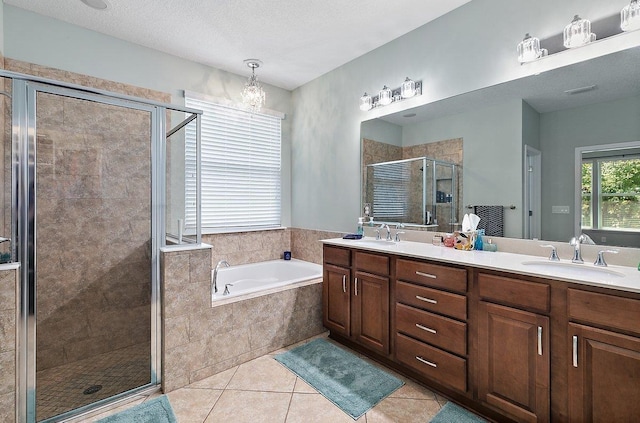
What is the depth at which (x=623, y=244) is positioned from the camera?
5.69 ft

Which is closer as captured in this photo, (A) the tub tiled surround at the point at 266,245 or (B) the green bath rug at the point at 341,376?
(B) the green bath rug at the point at 341,376

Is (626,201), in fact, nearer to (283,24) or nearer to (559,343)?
(559,343)

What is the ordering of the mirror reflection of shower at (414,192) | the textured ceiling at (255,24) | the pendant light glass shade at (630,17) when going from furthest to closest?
the mirror reflection of shower at (414,192) < the textured ceiling at (255,24) < the pendant light glass shade at (630,17)

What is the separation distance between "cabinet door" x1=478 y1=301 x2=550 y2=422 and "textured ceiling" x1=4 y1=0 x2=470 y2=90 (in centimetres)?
225

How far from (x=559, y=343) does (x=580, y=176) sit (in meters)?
1.06

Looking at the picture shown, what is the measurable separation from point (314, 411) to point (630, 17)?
2.78 metres

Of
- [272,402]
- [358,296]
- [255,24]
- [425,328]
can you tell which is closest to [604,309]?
[425,328]

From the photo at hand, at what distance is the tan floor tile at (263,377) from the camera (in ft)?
6.85

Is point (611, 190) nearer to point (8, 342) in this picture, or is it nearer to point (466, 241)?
point (466, 241)

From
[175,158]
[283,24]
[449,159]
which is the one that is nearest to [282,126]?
[283,24]

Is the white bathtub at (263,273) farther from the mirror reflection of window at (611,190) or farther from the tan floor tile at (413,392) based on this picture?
the mirror reflection of window at (611,190)

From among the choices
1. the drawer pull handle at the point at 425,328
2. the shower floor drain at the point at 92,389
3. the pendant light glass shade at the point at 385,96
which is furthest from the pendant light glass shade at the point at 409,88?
the shower floor drain at the point at 92,389

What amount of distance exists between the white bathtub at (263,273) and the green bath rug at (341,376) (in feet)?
2.96

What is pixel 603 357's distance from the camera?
1.34 meters
